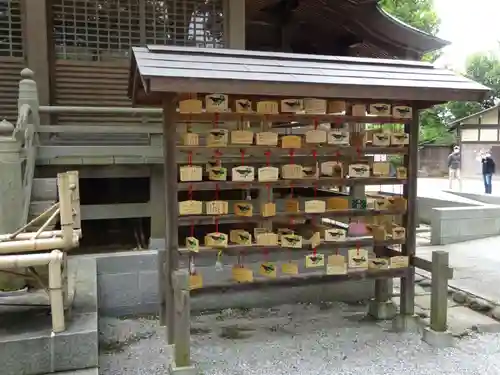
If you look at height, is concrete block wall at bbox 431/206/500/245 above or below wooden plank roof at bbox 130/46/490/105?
below

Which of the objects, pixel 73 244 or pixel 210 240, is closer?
pixel 73 244

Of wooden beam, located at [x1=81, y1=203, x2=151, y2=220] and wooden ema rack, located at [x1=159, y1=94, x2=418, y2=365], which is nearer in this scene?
wooden ema rack, located at [x1=159, y1=94, x2=418, y2=365]

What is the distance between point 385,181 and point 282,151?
4.02 feet

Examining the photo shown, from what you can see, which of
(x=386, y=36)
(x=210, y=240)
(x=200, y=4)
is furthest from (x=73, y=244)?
(x=386, y=36)

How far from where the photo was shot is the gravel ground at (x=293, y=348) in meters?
4.45

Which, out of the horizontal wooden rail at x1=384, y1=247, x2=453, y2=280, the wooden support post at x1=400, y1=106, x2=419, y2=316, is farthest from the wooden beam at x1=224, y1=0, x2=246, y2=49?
the horizontal wooden rail at x1=384, y1=247, x2=453, y2=280

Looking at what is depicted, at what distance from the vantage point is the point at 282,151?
16.7 ft

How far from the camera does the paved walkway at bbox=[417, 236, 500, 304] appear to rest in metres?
6.83

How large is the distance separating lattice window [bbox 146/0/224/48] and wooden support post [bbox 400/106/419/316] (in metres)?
3.83

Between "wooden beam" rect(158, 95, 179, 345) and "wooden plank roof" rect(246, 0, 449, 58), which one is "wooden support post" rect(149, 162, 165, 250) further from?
"wooden plank roof" rect(246, 0, 449, 58)

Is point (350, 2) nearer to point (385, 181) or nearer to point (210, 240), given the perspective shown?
point (385, 181)

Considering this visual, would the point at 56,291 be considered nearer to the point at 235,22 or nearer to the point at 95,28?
the point at 95,28

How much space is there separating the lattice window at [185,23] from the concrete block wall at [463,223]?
20.2 feet

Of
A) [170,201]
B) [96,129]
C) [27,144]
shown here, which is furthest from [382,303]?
[27,144]
